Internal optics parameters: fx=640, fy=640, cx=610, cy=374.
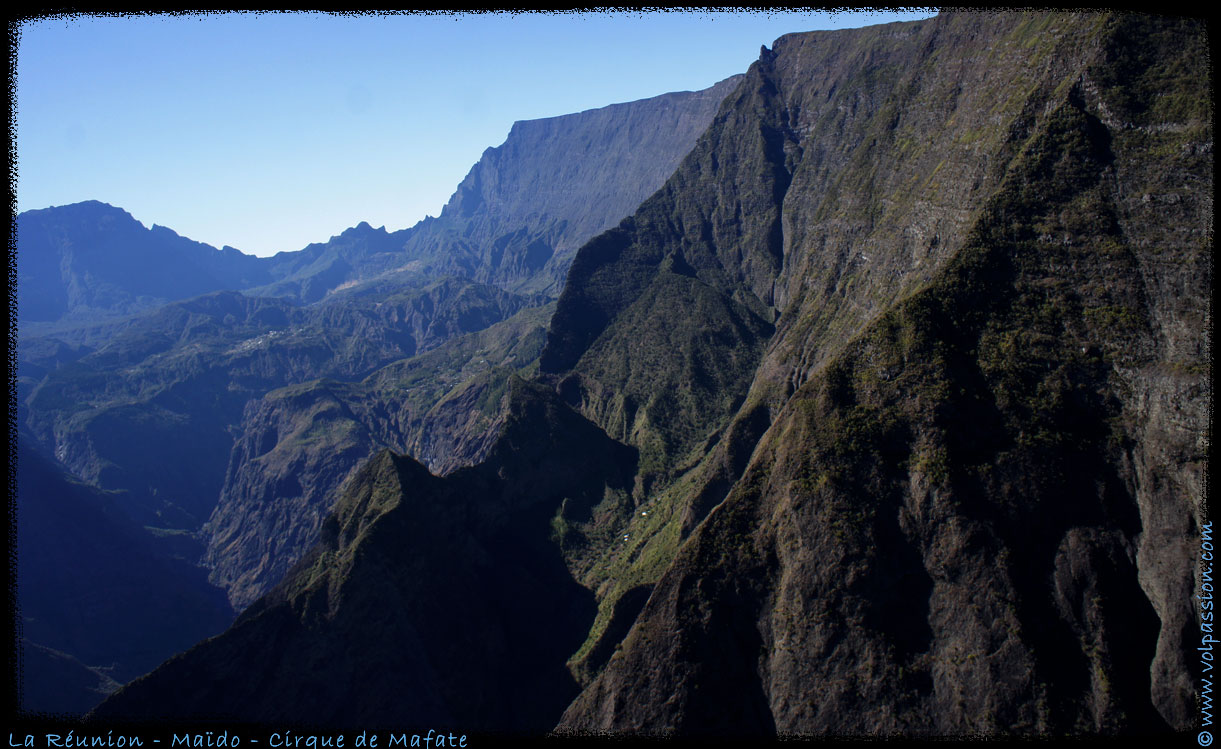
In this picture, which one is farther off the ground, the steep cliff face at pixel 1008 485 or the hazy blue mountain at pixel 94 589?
the steep cliff face at pixel 1008 485

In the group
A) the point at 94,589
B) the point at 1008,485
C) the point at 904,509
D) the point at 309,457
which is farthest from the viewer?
the point at 309,457

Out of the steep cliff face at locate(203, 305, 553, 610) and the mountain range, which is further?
the steep cliff face at locate(203, 305, 553, 610)

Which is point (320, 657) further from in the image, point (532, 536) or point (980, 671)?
point (980, 671)

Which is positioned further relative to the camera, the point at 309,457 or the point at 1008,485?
the point at 309,457

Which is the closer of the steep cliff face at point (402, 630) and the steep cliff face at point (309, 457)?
the steep cliff face at point (402, 630)

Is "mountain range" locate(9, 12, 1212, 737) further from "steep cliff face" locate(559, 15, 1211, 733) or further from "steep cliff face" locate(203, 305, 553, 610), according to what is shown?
"steep cliff face" locate(203, 305, 553, 610)

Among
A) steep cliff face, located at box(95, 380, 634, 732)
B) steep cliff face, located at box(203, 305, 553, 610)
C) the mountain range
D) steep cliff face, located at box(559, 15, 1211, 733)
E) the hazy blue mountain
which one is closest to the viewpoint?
steep cliff face, located at box(559, 15, 1211, 733)

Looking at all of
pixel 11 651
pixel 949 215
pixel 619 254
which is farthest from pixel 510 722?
pixel 619 254

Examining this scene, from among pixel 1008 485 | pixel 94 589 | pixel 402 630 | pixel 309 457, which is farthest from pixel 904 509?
pixel 309 457

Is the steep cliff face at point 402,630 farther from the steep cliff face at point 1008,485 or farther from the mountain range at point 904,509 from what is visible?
the steep cliff face at point 1008,485

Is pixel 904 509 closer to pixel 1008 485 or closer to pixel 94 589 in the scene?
pixel 1008 485

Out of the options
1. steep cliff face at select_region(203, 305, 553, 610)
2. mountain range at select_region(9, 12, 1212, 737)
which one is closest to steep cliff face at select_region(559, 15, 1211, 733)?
mountain range at select_region(9, 12, 1212, 737)

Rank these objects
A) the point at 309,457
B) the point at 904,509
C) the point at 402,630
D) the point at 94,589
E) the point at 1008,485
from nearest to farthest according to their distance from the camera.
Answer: the point at 1008,485 < the point at 904,509 < the point at 402,630 < the point at 94,589 < the point at 309,457

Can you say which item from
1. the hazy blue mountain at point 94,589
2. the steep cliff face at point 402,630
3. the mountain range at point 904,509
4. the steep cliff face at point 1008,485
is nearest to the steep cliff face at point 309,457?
the hazy blue mountain at point 94,589
